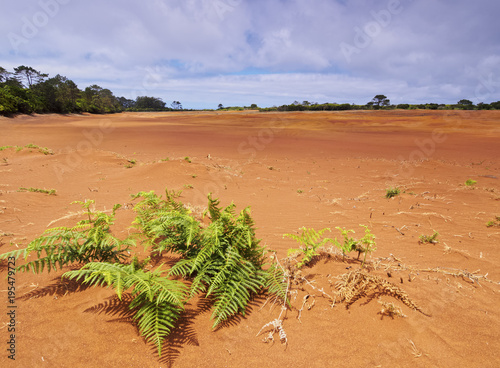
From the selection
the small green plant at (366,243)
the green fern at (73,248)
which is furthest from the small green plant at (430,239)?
the green fern at (73,248)

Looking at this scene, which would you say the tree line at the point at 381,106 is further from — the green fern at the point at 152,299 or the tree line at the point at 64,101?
the green fern at the point at 152,299

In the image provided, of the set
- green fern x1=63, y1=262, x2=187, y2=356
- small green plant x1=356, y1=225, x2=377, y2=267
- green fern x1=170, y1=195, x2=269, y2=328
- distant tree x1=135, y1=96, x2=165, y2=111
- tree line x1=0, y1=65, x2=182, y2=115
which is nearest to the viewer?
green fern x1=63, y1=262, x2=187, y2=356

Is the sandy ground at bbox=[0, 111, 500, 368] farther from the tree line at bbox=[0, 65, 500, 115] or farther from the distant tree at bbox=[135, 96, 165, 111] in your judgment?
the distant tree at bbox=[135, 96, 165, 111]

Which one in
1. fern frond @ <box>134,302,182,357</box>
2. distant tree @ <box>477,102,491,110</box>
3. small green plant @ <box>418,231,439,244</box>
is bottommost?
small green plant @ <box>418,231,439,244</box>

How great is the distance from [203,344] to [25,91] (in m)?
60.1

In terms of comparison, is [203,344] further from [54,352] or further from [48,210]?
[48,210]

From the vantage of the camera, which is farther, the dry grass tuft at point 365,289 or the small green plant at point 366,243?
the small green plant at point 366,243

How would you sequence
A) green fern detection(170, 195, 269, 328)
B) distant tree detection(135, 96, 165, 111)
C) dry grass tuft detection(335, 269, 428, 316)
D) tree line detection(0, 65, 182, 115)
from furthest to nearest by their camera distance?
distant tree detection(135, 96, 165, 111)
tree line detection(0, 65, 182, 115)
dry grass tuft detection(335, 269, 428, 316)
green fern detection(170, 195, 269, 328)

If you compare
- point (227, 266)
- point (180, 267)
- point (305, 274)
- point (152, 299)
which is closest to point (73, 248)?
point (180, 267)

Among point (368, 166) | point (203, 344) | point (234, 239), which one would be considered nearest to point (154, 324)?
point (203, 344)

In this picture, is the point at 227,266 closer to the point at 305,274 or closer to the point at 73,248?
the point at 305,274

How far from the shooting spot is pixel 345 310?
2.45 metres

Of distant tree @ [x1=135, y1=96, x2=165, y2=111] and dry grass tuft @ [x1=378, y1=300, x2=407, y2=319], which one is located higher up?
distant tree @ [x1=135, y1=96, x2=165, y2=111]

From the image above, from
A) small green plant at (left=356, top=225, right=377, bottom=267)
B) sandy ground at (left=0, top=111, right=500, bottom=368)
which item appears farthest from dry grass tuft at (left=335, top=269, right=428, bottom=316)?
small green plant at (left=356, top=225, right=377, bottom=267)
